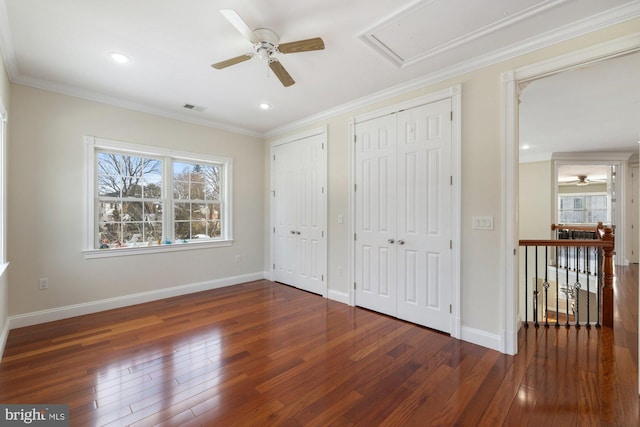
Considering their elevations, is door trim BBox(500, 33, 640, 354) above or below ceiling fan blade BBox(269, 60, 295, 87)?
below

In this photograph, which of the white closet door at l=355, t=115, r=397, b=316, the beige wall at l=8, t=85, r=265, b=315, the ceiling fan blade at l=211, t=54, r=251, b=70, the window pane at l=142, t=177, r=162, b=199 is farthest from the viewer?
the window pane at l=142, t=177, r=162, b=199

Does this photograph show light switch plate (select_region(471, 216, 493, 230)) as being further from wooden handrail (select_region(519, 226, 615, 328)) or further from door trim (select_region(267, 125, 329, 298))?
door trim (select_region(267, 125, 329, 298))

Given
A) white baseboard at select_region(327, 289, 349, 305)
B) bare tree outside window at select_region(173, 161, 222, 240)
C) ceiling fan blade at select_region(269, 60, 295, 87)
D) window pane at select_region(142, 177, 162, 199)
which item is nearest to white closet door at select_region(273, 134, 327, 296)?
white baseboard at select_region(327, 289, 349, 305)

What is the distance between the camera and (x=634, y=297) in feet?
14.1

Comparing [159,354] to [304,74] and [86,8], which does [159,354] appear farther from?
[304,74]

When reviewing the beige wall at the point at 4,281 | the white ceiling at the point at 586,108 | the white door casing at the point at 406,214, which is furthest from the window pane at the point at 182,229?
the white ceiling at the point at 586,108

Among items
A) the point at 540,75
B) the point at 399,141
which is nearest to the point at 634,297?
the point at 540,75

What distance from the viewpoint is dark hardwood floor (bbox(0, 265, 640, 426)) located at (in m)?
1.81

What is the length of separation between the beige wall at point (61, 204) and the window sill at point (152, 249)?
61 millimetres

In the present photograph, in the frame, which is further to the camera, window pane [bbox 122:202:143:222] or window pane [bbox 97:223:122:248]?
window pane [bbox 122:202:143:222]

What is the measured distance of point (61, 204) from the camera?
3.33 m

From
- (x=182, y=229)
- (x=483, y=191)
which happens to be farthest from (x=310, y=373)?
(x=182, y=229)

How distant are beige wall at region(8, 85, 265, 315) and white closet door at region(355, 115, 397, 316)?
106 inches

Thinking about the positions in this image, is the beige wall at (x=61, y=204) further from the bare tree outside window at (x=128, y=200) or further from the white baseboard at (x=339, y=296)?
the white baseboard at (x=339, y=296)
